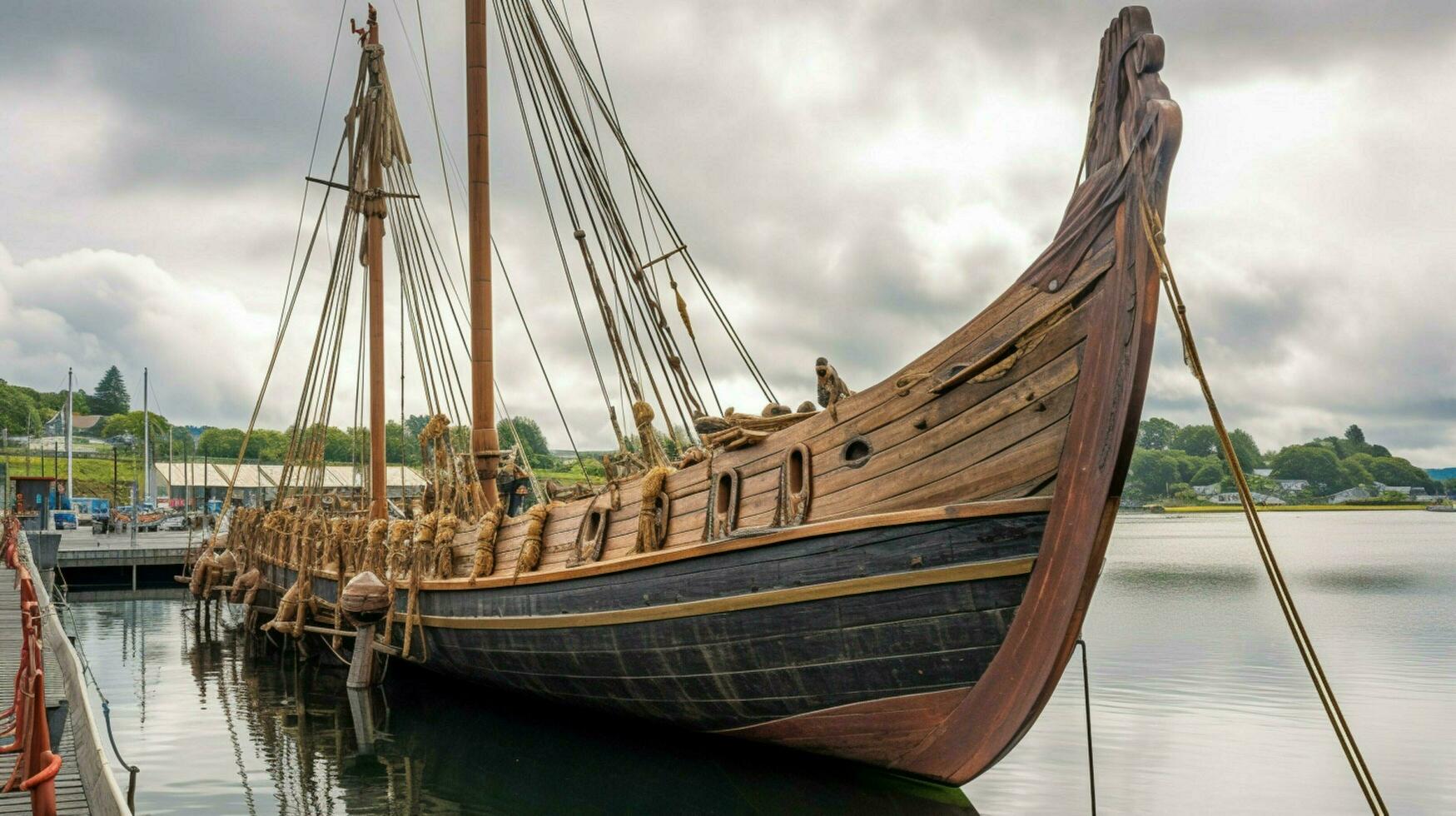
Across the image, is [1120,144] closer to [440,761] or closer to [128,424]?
[440,761]

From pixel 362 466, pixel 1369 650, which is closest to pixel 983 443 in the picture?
pixel 1369 650

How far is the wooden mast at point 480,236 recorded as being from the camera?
13695 millimetres

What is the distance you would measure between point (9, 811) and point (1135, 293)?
7.09 meters

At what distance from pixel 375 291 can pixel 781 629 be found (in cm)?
1654

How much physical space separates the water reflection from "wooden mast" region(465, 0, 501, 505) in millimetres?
3534

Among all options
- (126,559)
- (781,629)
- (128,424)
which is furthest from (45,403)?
(781,629)

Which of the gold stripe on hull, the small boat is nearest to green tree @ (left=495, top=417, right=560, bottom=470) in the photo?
the small boat

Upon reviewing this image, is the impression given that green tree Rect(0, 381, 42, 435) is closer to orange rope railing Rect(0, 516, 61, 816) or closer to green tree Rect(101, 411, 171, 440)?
green tree Rect(101, 411, 171, 440)

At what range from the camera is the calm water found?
874 centimetres

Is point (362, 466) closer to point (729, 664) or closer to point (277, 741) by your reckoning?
point (277, 741)

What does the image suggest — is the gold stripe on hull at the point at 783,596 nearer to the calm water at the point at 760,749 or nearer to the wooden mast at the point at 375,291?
the calm water at the point at 760,749

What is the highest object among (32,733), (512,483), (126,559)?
(512,483)

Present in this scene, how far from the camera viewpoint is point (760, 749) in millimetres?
9023

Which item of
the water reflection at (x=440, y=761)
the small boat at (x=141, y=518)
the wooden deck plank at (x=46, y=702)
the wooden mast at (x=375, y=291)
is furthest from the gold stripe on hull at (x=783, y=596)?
the small boat at (x=141, y=518)
